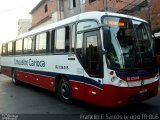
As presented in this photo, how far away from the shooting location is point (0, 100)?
10867 mm

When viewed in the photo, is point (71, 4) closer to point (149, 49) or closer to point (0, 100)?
point (0, 100)

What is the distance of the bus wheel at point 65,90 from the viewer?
9.54 metres

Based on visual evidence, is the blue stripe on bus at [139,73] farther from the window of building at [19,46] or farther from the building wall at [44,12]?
the building wall at [44,12]

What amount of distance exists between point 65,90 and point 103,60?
2787mm

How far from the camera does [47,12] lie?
1396 inches

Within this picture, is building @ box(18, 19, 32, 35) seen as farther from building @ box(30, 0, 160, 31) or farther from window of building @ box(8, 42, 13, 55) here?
window of building @ box(8, 42, 13, 55)

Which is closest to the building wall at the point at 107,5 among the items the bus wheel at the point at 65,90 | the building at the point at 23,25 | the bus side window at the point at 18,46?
the bus side window at the point at 18,46

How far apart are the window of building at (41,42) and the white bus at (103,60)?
98 cm

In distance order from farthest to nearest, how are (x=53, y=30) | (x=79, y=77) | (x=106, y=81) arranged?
1. (x=53, y=30)
2. (x=79, y=77)
3. (x=106, y=81)

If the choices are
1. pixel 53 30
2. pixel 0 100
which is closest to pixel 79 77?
pixel 53 30

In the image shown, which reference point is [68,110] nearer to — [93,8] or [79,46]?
[79,46]

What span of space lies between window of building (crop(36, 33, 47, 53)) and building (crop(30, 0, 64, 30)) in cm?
1983

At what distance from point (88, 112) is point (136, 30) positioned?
2909 millimetres

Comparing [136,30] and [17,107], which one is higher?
[136,30]
